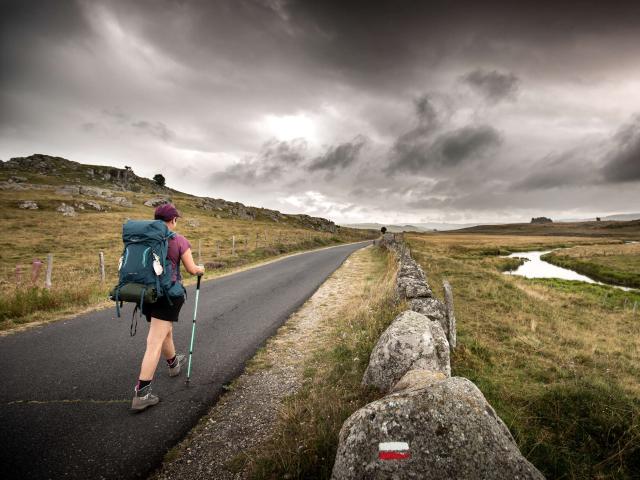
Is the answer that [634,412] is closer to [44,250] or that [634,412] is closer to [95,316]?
[95,316]

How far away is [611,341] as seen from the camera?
421 inches

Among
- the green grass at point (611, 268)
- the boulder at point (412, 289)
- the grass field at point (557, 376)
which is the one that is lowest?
the green grass at point (611, 268)

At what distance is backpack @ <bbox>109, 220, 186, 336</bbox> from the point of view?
418cm

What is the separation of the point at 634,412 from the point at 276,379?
5666 millimetres

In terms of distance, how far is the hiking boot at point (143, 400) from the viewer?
439 cm

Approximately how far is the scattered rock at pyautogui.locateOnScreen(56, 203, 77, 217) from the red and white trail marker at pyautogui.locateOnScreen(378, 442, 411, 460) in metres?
66.8

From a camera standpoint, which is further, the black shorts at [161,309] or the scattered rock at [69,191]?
the scattered rock at [69,191]

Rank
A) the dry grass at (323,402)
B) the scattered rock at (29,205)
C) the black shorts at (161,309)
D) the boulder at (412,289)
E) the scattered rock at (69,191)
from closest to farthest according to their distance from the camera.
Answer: the dry grass at (323,402) → the black shorts at (161,309) → the boulder at (412,289) → the scattered rock at (29,205) → the scattered rock at (69,191)

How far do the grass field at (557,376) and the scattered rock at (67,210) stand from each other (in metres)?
63.9

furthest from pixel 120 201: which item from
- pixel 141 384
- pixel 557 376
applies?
pixel 557 376

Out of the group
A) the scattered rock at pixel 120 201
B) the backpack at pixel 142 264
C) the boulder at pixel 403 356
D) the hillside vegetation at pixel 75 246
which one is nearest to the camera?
the backpack at pixel 142 264

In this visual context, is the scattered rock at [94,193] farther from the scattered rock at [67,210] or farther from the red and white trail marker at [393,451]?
the red and white trail marker at [393,451]

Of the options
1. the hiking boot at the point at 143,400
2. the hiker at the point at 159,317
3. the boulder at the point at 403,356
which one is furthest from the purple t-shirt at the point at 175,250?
the boulder at the point at 403,356

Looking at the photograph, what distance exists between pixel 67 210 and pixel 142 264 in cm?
6705
